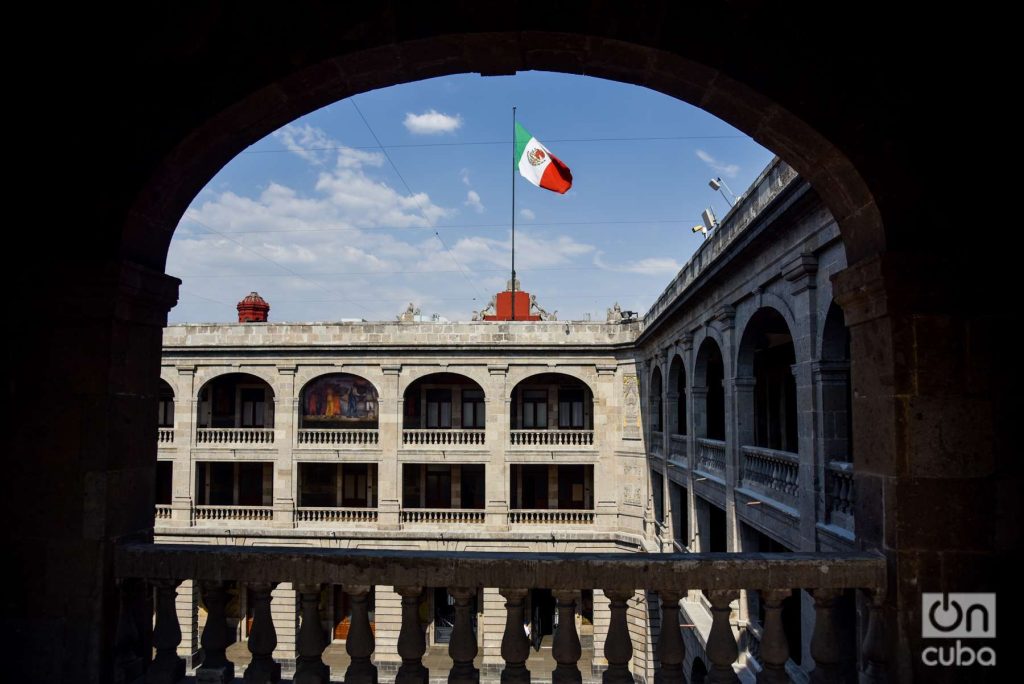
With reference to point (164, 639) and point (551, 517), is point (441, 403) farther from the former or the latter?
point (164, 639)

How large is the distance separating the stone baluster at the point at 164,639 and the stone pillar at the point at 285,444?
19983 millimetres

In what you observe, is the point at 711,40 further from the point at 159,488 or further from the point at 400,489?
the point at 159,488

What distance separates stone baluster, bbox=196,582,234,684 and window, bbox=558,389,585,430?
22.9 metres

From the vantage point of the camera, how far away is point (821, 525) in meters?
7.56

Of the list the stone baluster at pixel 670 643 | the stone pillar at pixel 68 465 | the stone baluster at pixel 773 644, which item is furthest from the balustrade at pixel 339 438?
the stone baluster at pixel 773 644

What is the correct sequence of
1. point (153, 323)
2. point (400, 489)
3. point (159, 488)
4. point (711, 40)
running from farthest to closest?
1. point (159, 488)
2. point (400, 489)
3. point (153, 323)
4. point (711, 40)

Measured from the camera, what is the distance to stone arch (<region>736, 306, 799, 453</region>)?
11.0 metres

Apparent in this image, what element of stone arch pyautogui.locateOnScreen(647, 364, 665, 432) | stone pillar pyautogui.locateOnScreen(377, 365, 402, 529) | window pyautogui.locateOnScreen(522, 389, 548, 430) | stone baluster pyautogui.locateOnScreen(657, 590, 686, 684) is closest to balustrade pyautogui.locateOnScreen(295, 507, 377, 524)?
stone pillar pyautogui.locateOnScreen(377, 365, 402, 529)

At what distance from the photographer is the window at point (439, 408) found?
25.7 meters

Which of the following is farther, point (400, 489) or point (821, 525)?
point (400, 489)

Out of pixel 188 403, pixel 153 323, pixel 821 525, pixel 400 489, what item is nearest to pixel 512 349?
pixel 400 489

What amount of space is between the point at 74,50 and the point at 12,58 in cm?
29

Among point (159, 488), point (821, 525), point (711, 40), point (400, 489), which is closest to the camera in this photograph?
point (711, 40)

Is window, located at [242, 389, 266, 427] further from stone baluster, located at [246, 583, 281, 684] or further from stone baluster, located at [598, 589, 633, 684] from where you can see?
stone baluster, located at [598, 589, 633, 684]
